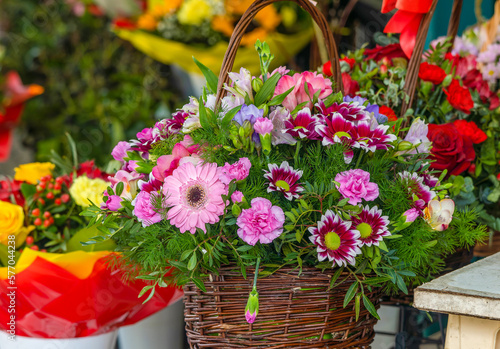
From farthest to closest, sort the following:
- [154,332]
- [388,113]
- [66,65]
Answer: [66,65] → [154,332] → [388,113]

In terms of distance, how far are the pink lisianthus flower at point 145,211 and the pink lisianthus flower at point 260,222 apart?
0.34 feet

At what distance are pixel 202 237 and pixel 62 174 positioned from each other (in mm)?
630

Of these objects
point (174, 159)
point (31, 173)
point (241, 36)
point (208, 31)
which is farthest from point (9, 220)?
point (208, 31)

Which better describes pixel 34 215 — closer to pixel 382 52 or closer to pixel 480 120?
pixel 382 52

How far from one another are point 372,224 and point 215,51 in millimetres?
1112

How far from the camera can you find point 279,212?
0.65 metres

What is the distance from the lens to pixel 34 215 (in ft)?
3.43

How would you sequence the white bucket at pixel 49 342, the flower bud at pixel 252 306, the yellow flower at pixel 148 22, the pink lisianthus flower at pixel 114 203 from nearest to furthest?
the flower bud at pixel 252 306 → the pink lisianthus flower at pixel 114 203 → the white bucket at pixel 49 342 → the yellow flower at pixel 148 22

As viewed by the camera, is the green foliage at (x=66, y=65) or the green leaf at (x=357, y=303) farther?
the green foliage at (x=66, y=65)

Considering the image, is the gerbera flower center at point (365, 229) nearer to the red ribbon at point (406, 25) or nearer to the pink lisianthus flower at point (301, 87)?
the pink lisianthus flower at point (301, 87)

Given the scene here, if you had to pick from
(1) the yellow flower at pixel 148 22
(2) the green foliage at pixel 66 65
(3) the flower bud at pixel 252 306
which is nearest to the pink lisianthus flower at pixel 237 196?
(3) the flower bud at pixel 252 306

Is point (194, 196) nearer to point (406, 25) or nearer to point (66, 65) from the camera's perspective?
point (406, 25)

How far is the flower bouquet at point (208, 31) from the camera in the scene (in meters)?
1.64

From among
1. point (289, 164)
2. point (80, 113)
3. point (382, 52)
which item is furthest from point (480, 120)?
point (80, 113)
